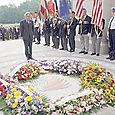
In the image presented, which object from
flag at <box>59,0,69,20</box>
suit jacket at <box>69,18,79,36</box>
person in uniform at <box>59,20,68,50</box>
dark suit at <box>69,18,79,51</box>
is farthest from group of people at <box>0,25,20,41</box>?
suit jacket at <box>69,18,79,36</box>

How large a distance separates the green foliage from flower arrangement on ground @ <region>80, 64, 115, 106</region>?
30.6 meters

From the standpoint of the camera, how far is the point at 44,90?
203 inches

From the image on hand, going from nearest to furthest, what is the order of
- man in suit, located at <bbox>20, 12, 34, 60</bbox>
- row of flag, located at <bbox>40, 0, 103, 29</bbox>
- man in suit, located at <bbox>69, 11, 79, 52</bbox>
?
man in suit, located at <bbox>20, 12, 34, 60</bbox> < row of flag, located at <bbox>40, 0, 103, 29</bbox> < man in suit, located at <bbox>69, 11, 79, 52</bbox>

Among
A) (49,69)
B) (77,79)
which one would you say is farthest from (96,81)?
(49,69)

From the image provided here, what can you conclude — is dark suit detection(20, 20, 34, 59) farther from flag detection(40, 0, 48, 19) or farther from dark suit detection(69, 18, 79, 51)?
flag detection(40, 0, 48, 19)

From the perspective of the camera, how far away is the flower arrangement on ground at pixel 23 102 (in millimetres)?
3973

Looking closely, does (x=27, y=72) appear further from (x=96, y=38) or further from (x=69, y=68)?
(x=96, y=38)

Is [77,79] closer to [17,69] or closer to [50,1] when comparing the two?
[17,69]

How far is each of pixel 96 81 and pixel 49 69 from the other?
170 centimetres

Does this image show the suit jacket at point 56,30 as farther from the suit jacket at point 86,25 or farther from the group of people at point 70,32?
the suit jacket at point 86,25

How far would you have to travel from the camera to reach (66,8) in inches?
443

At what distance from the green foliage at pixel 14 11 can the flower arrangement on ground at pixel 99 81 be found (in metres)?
30.6

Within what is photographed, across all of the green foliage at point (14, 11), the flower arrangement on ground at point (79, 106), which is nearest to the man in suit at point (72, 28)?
the flower arrangement on ground at point (79, 106)

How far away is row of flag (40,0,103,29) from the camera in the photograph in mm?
8703
